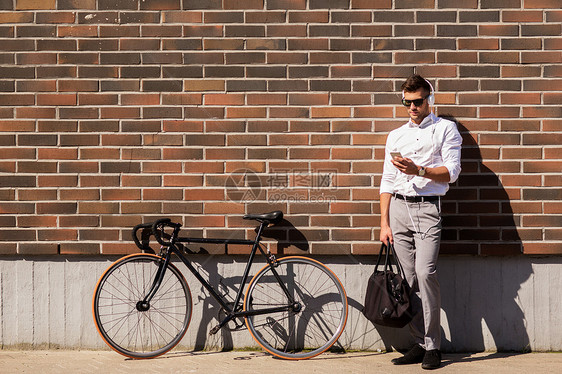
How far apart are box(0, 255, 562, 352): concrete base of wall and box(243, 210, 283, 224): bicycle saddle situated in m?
0.45

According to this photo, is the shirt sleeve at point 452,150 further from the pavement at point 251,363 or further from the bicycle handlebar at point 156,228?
the bicycle handlebar at point 156,228

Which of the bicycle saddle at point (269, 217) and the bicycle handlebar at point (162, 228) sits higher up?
the bicycle saddle at point (269, 217)

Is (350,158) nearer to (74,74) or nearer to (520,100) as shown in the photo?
(520,100)

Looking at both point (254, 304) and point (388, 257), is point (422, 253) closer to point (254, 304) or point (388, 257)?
point (388, 257)

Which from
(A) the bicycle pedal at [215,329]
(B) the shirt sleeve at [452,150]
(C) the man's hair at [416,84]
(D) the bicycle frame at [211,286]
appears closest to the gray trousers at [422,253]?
(B) the shirt sleeve at [452,150]

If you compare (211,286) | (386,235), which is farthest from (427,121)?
(211,286)

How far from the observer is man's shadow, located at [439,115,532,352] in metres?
4.65

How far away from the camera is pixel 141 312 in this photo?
477cm

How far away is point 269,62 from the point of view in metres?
4.66

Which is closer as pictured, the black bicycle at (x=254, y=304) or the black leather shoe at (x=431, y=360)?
the black leather shoe at (x=431, y=360)

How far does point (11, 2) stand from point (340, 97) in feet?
9.12

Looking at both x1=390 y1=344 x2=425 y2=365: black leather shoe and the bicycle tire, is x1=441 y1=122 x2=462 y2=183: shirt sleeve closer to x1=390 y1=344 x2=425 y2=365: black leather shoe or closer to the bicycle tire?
x1=390 y1=344 x2=425 y2=365: black leather shoe

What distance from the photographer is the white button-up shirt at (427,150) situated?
4.22 m

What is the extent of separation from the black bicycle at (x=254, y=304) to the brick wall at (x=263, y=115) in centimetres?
22
